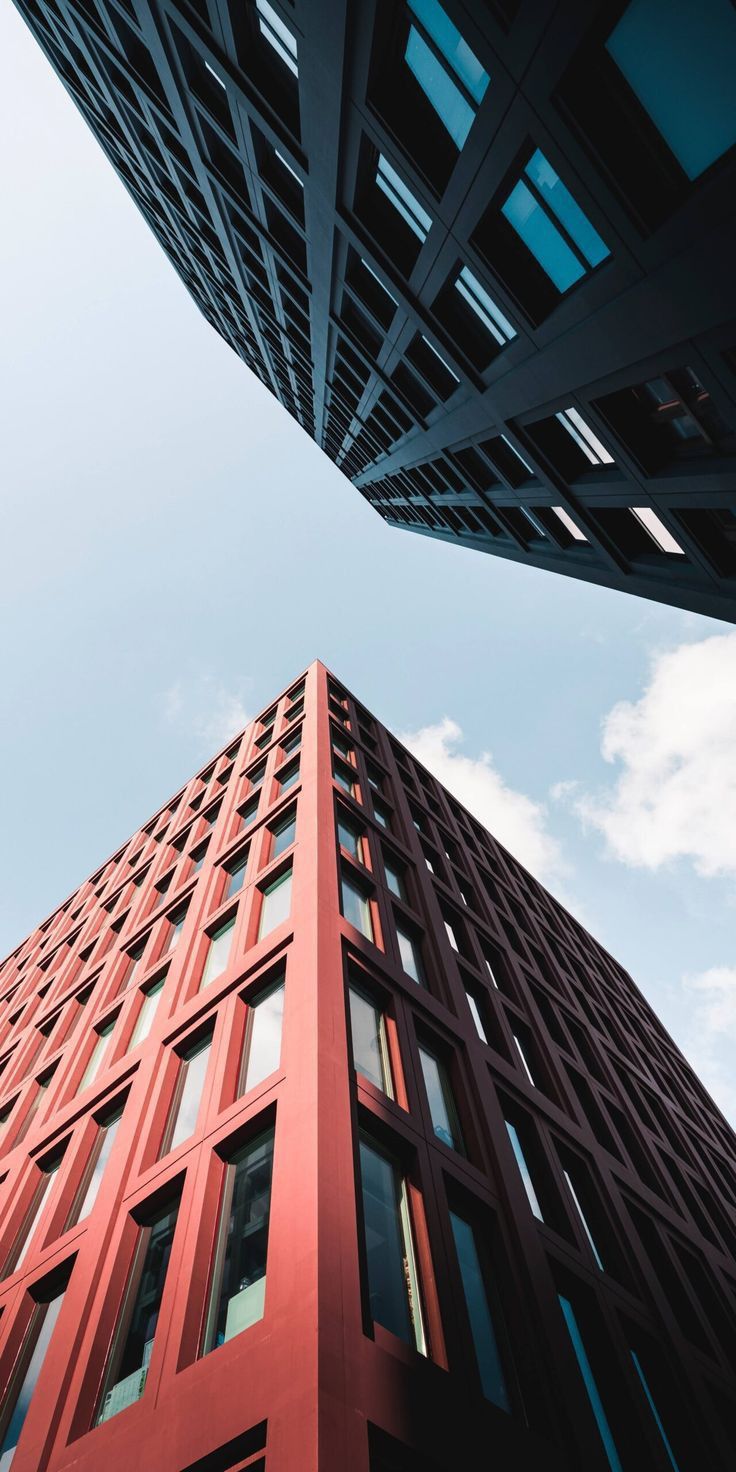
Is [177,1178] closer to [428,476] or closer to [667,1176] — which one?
[667,1176]

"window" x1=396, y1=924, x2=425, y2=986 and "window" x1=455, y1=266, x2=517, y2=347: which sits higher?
"window" x1=455, y1=266, x2=517, y2=347

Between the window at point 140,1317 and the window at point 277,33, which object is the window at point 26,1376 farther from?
the window at point 277,33

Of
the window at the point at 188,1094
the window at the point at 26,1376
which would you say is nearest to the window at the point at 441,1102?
the window at the point at 188,1094

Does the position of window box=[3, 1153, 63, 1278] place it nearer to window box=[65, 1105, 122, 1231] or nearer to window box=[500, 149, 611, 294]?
window box=[65, 1105, 122, 1231]

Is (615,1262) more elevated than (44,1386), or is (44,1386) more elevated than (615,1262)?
(44,1386)

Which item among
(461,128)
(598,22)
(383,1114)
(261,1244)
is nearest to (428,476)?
(461,128)

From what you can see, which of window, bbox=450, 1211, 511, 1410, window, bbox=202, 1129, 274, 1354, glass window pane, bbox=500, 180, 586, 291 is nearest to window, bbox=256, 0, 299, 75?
glass window pane, bbox=500, 180, 586, 291

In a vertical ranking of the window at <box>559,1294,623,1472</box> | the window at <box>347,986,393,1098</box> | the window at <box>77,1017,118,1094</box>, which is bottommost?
the window at <box>559,1294,623,1472</box>

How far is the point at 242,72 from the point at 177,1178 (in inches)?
851

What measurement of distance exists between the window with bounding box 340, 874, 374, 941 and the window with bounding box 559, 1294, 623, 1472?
8.00 m

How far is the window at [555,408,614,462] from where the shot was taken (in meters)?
13.8

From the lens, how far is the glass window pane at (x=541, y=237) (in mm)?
10422

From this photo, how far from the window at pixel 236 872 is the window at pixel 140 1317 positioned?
9.15 metres

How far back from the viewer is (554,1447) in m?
9.33
